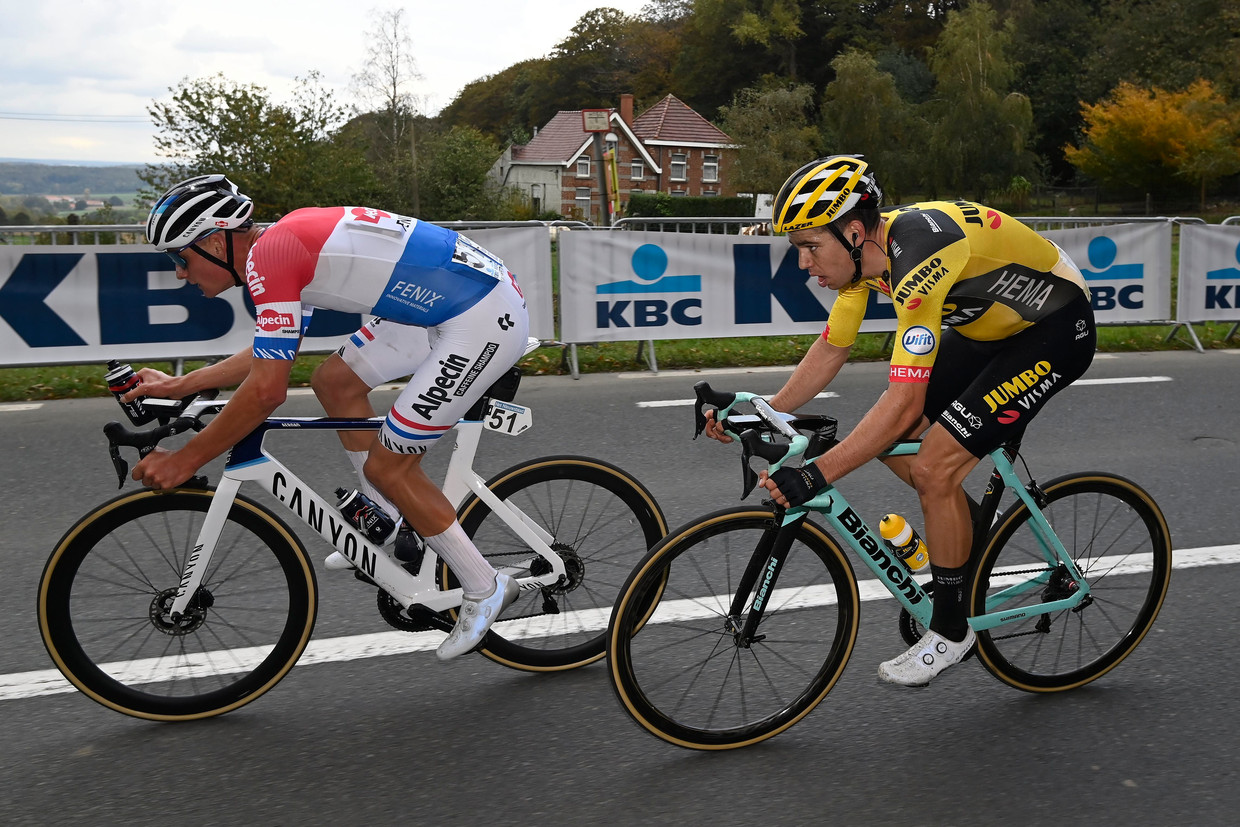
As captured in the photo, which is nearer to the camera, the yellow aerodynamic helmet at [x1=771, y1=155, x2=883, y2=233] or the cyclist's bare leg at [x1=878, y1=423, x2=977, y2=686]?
the yellow aerodynamic helmet at [x1=771, y1=155, x2=883, y2=233]

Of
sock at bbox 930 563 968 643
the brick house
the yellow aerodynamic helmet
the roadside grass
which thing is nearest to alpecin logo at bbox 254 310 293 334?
the yellow aerodynamic helmet

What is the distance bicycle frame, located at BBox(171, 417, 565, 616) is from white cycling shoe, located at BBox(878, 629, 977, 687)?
3.97 feet

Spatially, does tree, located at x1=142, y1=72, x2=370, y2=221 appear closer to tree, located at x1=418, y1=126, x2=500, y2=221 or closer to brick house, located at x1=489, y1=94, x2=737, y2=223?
tree, located at x1=418, y1=126, x2=500, y2=221

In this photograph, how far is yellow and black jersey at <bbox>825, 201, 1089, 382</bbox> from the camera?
339 centimetres

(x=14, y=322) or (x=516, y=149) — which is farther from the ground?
(x=516, y=149)

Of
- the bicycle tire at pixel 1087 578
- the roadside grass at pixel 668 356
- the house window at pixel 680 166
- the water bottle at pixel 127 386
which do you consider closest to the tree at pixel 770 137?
the house window at pixel 680 166

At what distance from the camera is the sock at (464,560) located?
149 inches

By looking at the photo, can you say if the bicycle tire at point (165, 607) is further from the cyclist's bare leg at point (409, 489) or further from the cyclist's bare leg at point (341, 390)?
the cyclist's bare leg at point (341, 390)

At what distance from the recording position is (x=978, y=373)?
383cm

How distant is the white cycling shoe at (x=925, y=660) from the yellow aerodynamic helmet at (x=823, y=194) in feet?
4.51

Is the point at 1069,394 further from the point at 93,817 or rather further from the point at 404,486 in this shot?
the point at 93,817

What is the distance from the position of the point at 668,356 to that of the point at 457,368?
7.38 m

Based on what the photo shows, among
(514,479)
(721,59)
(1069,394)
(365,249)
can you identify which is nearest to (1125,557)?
(514,479)

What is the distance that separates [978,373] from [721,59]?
100261 millimetres
